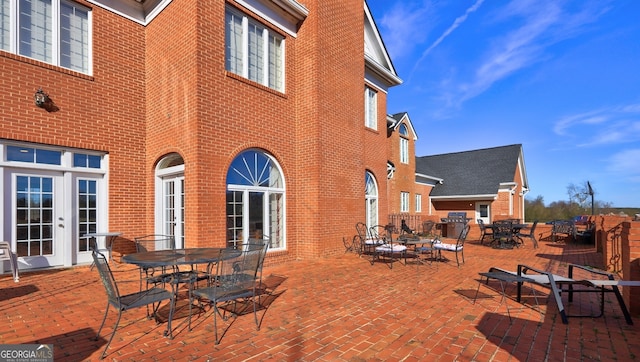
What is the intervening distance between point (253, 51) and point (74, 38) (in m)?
3.94

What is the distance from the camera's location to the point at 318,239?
887 cm

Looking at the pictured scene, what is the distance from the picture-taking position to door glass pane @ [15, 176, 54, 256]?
6.70 meters

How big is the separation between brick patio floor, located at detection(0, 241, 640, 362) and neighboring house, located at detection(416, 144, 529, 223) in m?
17.8

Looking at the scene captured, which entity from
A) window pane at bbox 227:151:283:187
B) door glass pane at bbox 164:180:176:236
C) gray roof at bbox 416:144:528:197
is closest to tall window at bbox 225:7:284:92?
window pane at bbox 227:151:283:187

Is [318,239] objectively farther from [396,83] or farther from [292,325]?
[396,83]

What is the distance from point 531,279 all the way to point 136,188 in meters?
8.42

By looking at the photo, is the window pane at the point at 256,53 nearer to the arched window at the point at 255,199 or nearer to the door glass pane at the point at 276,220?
the arched window at the point at 255,199

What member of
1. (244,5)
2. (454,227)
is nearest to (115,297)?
(244,5)

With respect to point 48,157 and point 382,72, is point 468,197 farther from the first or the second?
point 48,157

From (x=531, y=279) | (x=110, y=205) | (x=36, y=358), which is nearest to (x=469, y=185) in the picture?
(x=531, y=279)

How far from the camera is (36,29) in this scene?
22.6 feet

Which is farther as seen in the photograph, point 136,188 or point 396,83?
point 396,83

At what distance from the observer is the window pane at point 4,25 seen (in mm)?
6500

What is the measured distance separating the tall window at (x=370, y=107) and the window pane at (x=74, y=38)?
849cm
